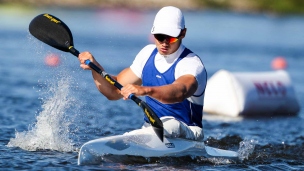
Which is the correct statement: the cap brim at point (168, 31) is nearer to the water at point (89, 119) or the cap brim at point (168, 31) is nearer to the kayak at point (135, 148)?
the kayak at point (135, 148)

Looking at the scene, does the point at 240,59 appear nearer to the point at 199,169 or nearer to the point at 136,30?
the point at 136,30

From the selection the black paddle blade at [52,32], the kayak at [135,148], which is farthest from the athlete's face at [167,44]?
the black paddle blade at [52,32]

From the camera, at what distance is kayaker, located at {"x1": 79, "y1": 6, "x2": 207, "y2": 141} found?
7309 mm

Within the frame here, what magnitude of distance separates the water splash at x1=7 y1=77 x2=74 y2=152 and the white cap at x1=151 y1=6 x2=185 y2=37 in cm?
186

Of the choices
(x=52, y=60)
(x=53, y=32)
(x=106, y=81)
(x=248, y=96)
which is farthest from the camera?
(x=52, y=60)

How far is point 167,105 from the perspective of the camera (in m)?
7.70

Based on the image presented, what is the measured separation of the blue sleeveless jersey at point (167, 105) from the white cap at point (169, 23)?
1.14ft

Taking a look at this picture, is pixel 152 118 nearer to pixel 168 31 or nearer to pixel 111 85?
pixel 111 85

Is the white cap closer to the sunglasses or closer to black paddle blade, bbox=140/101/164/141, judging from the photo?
the sunglasses

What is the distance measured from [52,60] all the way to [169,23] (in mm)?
11867

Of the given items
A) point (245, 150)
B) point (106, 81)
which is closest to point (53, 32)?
point (106, 81)

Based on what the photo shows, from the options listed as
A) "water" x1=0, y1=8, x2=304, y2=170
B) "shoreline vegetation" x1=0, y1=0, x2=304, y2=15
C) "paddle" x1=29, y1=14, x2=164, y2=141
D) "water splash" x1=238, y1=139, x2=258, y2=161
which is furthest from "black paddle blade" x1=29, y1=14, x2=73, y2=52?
"shoreline vegetation" x1=0, y1=0, x2=304, y2=15

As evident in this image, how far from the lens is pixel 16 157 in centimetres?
769

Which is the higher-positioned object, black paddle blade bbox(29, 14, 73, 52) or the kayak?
black paddle blade bbox(29, 14, 73, 52)
